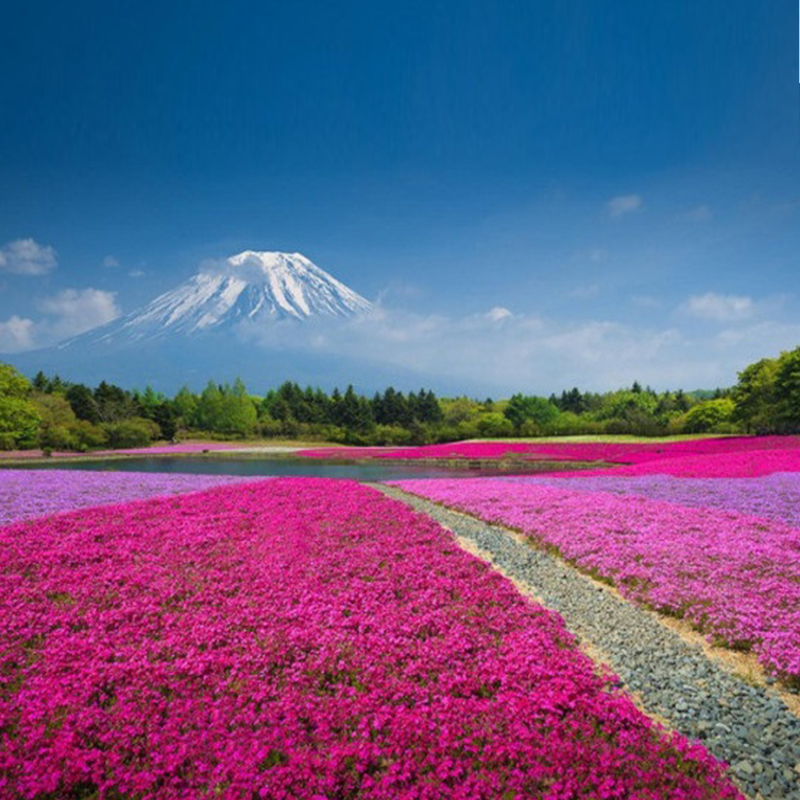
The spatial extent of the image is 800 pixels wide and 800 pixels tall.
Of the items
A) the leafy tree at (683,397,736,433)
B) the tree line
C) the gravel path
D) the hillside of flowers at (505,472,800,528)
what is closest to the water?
the tree line

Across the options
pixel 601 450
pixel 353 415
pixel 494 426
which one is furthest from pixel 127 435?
pixel 601 450

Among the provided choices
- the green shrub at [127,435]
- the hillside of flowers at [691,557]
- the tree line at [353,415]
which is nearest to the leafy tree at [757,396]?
the tree line at [353,415]

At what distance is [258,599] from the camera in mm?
8539

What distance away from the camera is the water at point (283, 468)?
37094 mm

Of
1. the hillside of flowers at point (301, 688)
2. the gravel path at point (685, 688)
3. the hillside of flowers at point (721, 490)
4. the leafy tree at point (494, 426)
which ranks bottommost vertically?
the gravel path at point (685, 688)

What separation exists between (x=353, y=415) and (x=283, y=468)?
5044 cm

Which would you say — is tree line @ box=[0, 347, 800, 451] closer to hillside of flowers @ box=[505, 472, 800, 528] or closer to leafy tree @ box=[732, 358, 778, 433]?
leafy tree @ box=[732, 358, 778, 433]

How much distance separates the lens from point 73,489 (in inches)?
797

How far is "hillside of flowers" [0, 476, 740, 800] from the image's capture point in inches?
183

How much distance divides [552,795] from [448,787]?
35.6 inches

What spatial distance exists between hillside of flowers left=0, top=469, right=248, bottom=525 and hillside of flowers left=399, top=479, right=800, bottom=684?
500 inches

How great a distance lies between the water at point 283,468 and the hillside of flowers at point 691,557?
19515 millimetres

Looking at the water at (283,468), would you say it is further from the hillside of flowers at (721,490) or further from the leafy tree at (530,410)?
the leafy tree at (530,410)

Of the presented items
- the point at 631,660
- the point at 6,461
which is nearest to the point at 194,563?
the point at 631,660
